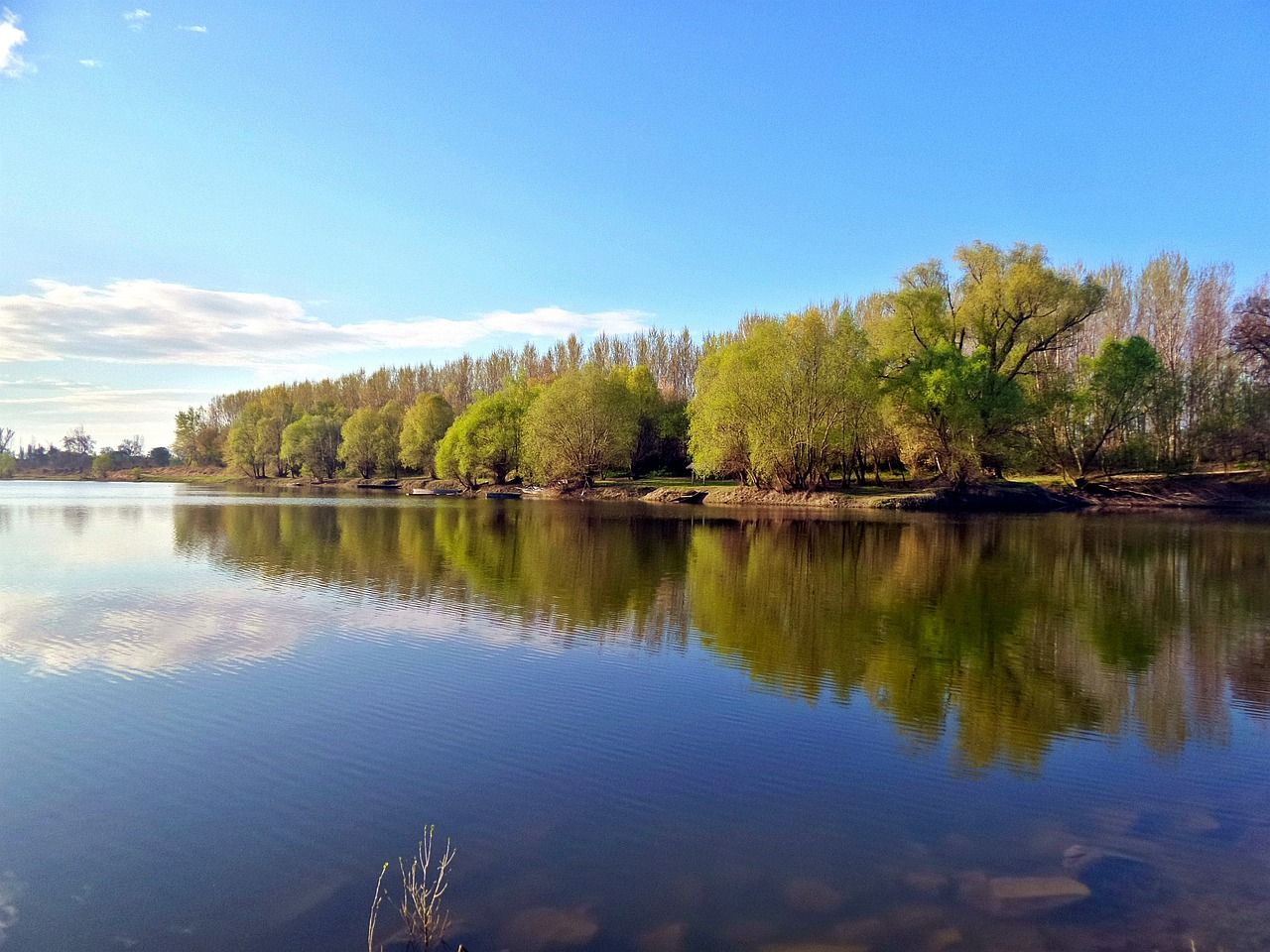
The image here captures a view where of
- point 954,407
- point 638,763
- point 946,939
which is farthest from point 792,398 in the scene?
point 946,939

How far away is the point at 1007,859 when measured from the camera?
622 centimetres

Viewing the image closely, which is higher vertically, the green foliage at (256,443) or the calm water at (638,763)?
the green foliage at (256,443)

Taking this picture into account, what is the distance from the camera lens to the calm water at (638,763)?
5444mm

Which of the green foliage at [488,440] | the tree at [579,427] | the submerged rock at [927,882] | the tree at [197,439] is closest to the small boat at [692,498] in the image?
the tree at [579,427]

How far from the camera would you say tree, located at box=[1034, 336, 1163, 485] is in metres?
53.4

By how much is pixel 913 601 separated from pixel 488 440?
63.5 meters

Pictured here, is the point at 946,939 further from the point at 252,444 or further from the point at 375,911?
the point at 252,444

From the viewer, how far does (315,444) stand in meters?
108

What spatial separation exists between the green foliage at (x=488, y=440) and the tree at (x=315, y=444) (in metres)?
33.9

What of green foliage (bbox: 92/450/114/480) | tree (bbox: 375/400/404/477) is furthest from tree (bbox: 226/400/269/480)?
green foliage (bbox: 92/450/114/480)

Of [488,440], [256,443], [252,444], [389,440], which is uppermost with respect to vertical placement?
[256,443]

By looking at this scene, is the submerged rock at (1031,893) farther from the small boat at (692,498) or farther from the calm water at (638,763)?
the small boat at (692,498)

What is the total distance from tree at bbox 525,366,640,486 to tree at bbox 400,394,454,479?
24.7m

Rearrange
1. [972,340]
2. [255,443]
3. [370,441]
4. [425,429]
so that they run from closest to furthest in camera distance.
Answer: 1. [972,340]
2. [425,429]
3. [370,441]
4. [255,443]
